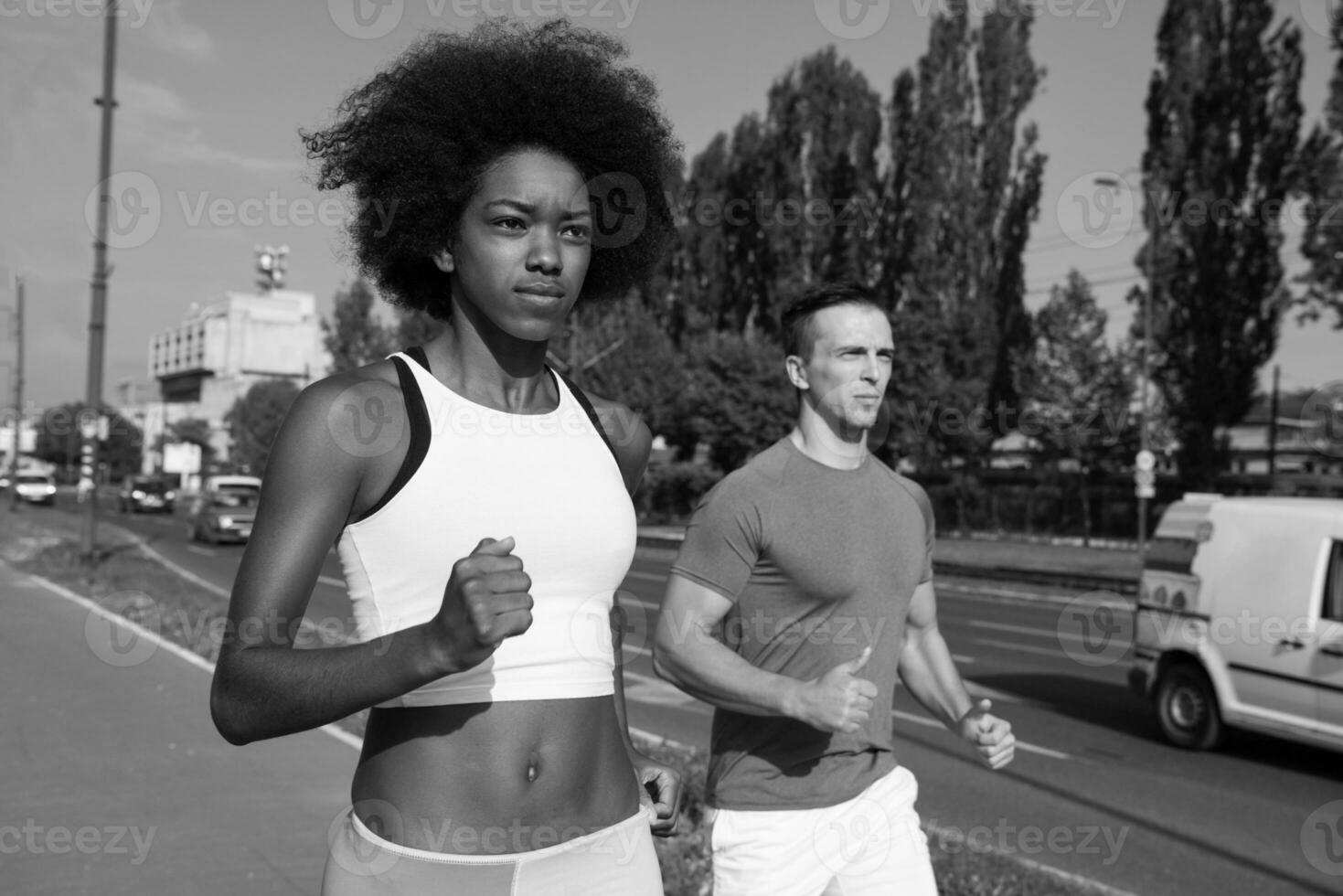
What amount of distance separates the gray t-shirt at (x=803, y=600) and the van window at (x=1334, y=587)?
234 inches

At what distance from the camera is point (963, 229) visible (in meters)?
37.1

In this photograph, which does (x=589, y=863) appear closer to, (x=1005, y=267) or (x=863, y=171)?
(x=1005, y=267)

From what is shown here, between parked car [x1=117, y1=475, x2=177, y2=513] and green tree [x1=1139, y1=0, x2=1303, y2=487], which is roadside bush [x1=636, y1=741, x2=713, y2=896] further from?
parked car [x1=117, y1=475, x2=177, y2=513]

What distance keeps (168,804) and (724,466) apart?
37.2 metres

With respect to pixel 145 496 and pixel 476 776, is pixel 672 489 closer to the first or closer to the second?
pixel 145 496

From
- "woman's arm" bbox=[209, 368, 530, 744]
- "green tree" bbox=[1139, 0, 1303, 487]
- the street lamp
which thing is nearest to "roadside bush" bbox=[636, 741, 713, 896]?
"woman's arm" bbox=[209, 368, 530, 744]

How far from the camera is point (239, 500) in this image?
30.0m

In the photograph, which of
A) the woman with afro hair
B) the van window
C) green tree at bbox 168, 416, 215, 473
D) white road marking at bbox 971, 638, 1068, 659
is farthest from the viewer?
green tree at bbox 168, 416, 215, 473

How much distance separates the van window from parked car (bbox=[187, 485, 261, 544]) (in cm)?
2468

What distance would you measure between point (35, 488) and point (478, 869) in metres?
60.8

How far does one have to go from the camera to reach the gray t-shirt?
307 centimetres

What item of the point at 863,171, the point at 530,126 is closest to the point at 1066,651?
the point at 530,126

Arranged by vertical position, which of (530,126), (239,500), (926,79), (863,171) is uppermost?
(926,79)

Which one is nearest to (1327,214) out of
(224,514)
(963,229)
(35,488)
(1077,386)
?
(1077,386)
